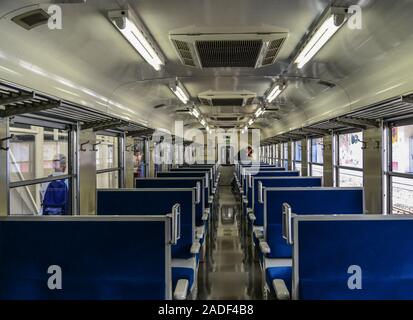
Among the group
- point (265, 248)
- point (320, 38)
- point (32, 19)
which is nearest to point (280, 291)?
point (265, 248)

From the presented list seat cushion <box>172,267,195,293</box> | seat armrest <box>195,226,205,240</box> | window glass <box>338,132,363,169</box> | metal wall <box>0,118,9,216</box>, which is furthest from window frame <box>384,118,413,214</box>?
metal wall <box>0,118,9,216</box>

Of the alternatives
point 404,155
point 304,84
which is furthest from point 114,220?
point 304,84

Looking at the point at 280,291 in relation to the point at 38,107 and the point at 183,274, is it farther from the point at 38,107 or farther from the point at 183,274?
the point at 38,107

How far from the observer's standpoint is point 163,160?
10.3m

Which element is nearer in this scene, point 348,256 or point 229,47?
point 348,256

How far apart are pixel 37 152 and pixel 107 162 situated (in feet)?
7.70

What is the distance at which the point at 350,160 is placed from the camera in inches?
244

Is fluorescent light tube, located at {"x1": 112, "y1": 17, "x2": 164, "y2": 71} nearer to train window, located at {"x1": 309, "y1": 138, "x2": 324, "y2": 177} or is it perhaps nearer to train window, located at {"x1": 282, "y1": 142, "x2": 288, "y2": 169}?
train window, located at {"x1": 309, "y1": 138, "x2": 324, "y2": 177}

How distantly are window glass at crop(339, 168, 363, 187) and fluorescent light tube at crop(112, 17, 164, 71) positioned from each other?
355 cm

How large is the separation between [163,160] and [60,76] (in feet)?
22.3

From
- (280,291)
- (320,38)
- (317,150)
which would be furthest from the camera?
(317,150)

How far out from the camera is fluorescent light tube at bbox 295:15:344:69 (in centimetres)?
276

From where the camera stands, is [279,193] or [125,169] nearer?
[279,193]

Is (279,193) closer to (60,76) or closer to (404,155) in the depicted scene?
(404,155)
